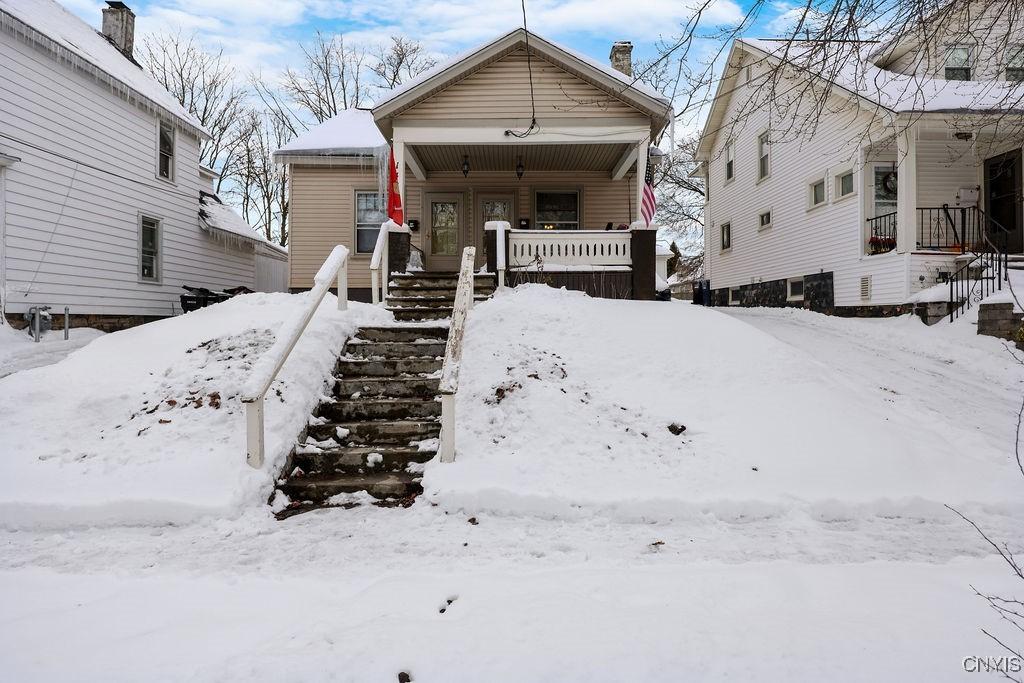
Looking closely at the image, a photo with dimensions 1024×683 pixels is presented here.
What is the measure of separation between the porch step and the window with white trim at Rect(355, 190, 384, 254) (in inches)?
293

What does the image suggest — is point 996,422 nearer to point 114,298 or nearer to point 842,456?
point 842,456

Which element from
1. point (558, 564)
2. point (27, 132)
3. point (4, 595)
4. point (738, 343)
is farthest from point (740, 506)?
point (27, 132)

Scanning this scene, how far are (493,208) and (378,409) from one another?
→ 876cm

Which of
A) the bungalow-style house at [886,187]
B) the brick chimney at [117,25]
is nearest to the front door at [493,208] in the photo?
the bungalow-style house at [886,187]

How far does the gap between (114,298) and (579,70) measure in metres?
11.4

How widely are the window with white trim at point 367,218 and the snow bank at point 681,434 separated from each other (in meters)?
8.08

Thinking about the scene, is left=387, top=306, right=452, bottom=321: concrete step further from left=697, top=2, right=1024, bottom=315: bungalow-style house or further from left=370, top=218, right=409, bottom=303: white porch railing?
left=697, top=2, right=1024, bottom=315: bungalow-style house

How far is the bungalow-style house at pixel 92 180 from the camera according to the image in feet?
32.1

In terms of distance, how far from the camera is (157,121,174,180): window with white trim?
45.0 feet

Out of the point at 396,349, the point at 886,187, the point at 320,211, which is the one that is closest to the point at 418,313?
the point at 396,349

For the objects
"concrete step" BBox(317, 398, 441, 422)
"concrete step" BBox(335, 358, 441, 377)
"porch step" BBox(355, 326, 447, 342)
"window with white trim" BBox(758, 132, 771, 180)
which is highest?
"window with white trim" BBox(758, 132, 771, 180)

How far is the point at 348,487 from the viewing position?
426cm

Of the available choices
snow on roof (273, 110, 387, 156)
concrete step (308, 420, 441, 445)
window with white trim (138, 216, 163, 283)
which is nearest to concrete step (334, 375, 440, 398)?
concrete step (308, 420, 441, 445)

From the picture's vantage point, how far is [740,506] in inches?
155
